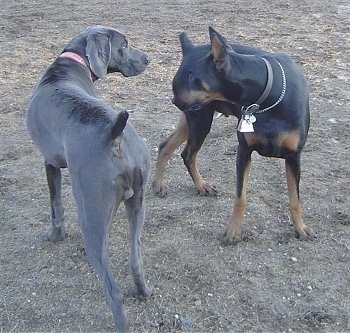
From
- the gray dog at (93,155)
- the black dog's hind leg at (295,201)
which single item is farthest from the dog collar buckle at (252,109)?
the gray dog at (93,155)

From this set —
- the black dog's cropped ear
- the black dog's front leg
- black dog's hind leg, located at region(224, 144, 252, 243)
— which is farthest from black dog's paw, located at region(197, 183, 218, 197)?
the black dog's cropped ear

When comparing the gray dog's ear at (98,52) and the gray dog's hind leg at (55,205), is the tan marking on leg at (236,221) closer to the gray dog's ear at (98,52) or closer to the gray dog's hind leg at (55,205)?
the gray dog's hind leg at (55,205)

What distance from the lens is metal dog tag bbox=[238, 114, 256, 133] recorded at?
427 cm

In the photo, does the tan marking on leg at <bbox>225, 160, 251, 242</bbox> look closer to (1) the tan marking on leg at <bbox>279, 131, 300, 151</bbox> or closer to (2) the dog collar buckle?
(1) the tan marking on leg at <bbox>279, 131, 300, 151</bbox>

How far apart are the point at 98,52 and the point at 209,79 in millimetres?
923

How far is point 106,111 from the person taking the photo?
3.77 m

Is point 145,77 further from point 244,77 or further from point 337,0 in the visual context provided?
point 337,0

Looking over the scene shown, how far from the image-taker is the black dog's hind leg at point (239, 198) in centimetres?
455

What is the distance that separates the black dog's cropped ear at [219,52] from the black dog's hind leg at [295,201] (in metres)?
0.82

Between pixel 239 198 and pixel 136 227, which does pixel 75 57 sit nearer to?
pixel 136 227

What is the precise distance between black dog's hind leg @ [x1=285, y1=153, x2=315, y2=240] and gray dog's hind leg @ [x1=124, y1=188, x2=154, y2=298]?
119 cm

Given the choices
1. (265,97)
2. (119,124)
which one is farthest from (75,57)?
(265,97)

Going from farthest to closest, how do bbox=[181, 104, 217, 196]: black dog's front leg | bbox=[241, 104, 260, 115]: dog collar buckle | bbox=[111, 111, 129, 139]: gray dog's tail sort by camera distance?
bbox=[181, 104, 217, 196]: black dog's front leg, bbox=[241, 104, 260, 115]: dog collar buckle, bbox=[111, 111, 129, 139]: gray dog's tail

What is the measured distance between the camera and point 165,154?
17.9 ft
